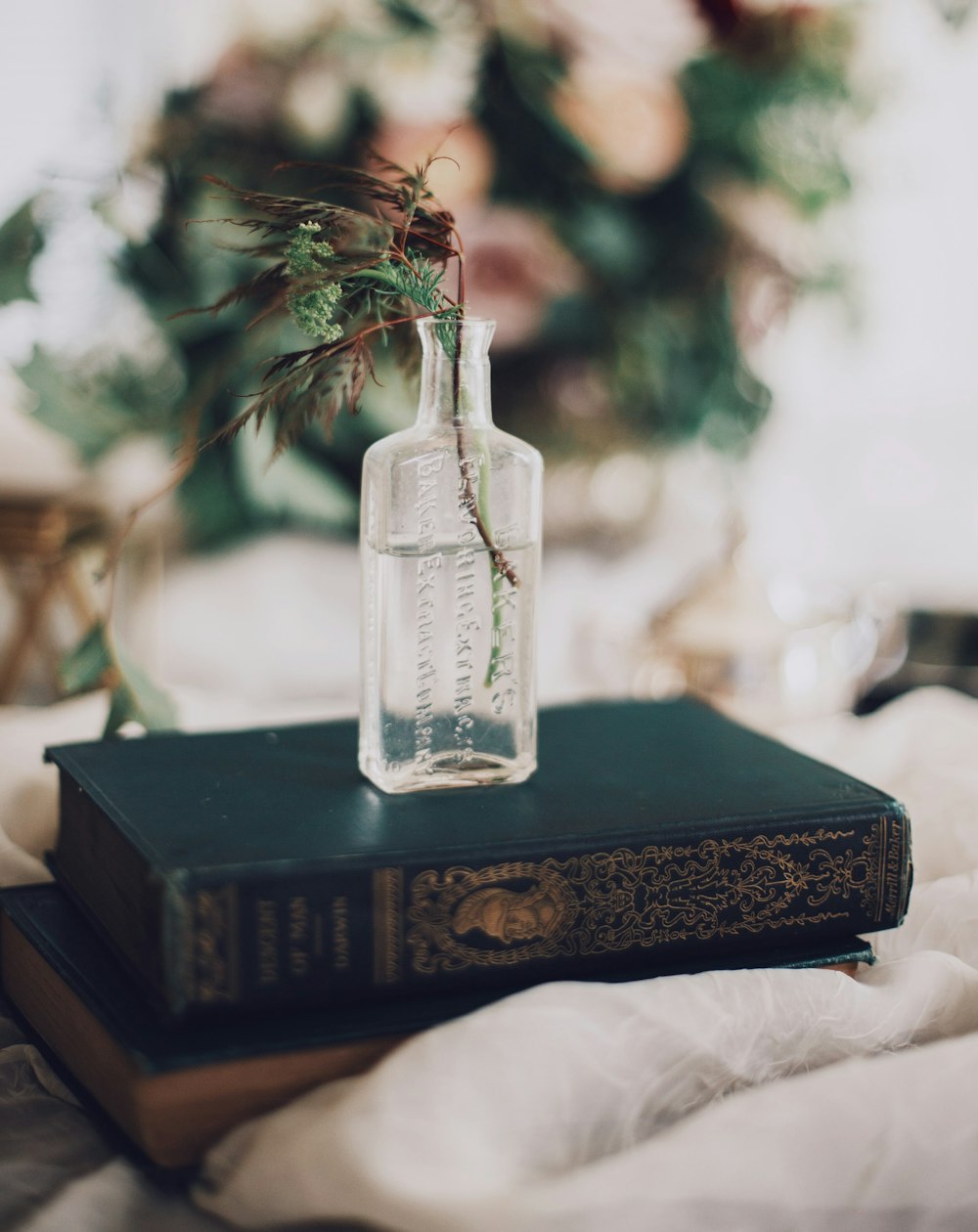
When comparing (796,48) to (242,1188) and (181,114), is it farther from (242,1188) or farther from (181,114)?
(242,1188)

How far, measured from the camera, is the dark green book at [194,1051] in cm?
45

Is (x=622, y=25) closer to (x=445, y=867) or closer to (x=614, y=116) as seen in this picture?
(x=614, y=116)

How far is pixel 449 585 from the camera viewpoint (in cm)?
55

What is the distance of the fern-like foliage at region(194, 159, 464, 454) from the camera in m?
0.50

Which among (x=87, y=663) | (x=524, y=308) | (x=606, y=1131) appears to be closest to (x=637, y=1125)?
(x=606, y=1131)

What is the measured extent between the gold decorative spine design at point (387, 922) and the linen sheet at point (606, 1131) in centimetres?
4

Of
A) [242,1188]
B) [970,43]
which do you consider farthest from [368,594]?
[970,43]

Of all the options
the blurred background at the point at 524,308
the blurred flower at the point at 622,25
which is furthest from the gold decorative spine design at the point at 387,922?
the blurred flower at the point at 622,25

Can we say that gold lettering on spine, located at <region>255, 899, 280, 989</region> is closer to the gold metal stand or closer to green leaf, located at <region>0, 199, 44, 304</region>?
green leaf, located at <region>0, 199, 44, 304</region>

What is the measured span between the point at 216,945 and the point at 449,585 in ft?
0.61

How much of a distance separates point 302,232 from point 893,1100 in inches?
15.4

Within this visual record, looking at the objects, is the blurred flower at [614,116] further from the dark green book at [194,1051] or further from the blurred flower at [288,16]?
the dark green book at [194,1051]

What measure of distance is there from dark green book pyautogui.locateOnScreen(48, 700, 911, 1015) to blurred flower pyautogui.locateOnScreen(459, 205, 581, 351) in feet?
2.78

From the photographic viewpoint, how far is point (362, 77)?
4.14 ft
